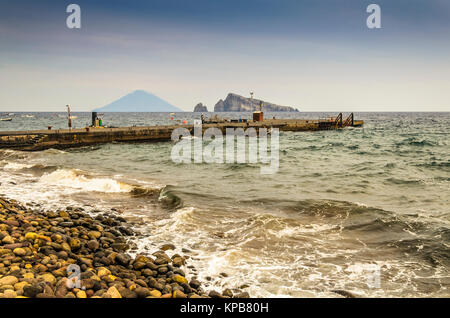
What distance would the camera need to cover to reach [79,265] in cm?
636

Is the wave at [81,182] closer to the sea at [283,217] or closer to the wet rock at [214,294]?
the sea at [283,217]

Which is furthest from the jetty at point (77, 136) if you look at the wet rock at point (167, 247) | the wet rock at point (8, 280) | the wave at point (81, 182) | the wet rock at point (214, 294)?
the wet rock at point (214, 294)

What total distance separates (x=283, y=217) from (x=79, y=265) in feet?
23.6

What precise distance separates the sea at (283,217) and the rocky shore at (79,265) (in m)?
0.59

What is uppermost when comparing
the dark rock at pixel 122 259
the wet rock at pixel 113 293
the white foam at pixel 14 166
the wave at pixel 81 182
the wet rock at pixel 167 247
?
the white foam at pixel 14 166

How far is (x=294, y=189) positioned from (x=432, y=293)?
9.36 meters

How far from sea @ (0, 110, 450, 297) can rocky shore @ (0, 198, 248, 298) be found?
1.93 feet

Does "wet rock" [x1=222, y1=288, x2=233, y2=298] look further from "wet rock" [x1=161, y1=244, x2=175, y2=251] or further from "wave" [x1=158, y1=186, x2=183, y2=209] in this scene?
"wave" [x1=158, y1=186, x2=183, y2=209]

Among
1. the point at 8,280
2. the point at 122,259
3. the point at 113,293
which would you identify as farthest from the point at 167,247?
the point at 8,280

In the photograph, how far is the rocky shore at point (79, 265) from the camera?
524 cm

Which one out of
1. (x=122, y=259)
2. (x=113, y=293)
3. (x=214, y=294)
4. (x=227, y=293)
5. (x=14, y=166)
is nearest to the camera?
(x=113, y=293)

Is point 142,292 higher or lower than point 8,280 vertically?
lower

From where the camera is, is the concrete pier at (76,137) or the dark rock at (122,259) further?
the concrete pier at (76,137)

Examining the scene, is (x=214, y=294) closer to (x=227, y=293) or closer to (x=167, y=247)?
(x=227, y=293)
